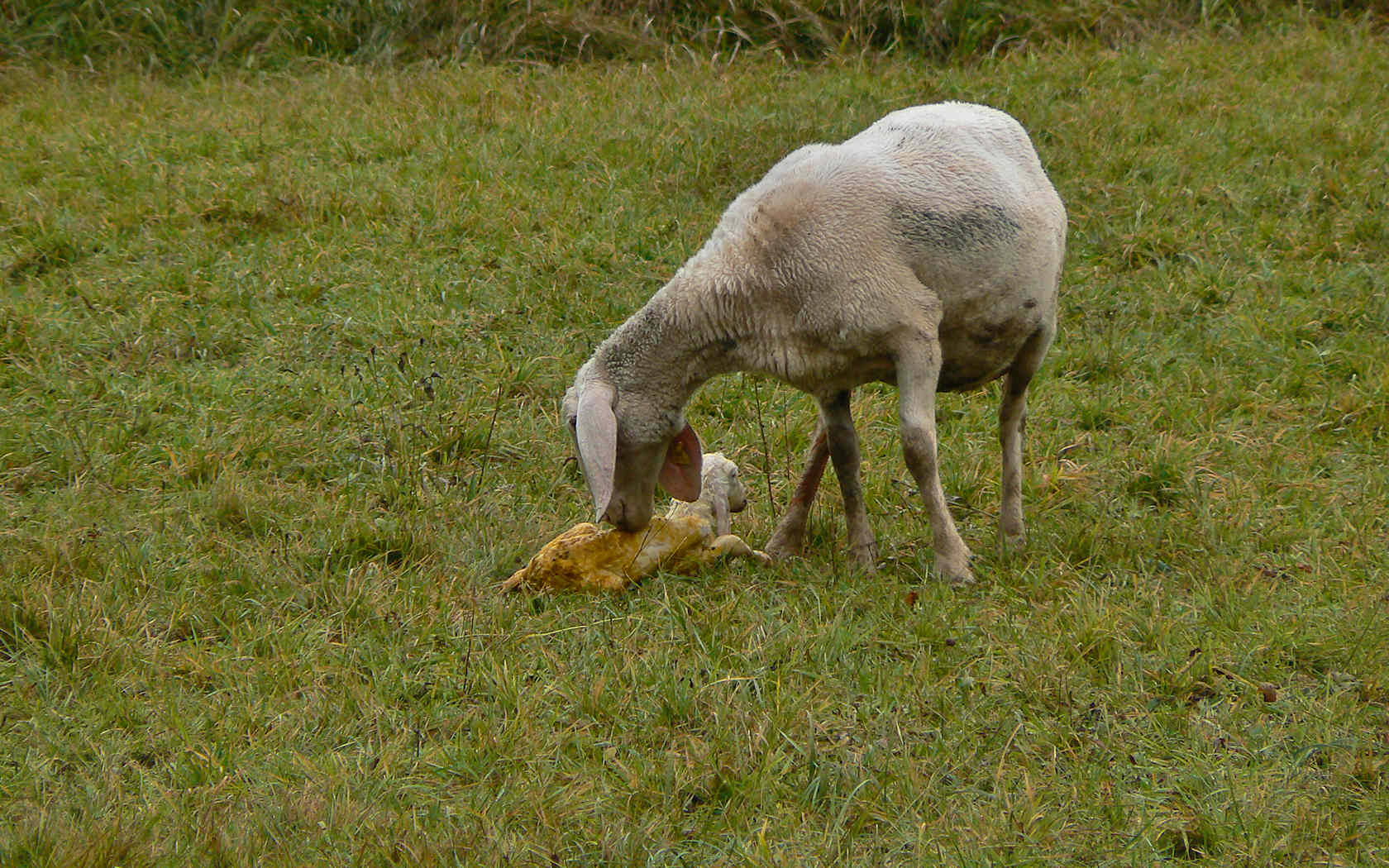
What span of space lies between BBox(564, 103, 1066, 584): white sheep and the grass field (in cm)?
46

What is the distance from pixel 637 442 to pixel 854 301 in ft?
2.77

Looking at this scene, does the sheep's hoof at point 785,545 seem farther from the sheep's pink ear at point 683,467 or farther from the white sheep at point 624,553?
the sheep's pink ear at point 683,467

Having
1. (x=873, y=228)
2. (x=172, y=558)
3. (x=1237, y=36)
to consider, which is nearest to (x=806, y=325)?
(x=873, y=228)

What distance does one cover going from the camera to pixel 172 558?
4930 mm

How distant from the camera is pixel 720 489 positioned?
17.4 feet

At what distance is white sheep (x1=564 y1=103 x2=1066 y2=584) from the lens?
4602mm

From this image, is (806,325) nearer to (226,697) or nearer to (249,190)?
(226,697)

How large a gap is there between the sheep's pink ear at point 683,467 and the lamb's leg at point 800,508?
39cm

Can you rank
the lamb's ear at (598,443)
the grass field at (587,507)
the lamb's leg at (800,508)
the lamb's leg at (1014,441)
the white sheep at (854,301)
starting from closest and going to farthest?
the grass field at (587,507) → the lamb's ear at (598,443) → the white sheep at (854,301) → the lamb's leg at (1014,441) → the lamb's leg at (800,508)

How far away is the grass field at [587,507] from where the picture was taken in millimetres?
3584

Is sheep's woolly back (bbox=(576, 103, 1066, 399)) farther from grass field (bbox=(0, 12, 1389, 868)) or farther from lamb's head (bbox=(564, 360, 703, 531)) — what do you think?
grass field (bbox=(0, 12, 1389, 868))

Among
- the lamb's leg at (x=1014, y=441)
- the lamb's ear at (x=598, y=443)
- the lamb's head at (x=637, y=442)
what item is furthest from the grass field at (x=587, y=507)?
the lamb's ear at (x=598, y=443)

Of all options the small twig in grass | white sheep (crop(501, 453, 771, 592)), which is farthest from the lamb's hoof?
the small twig in grass

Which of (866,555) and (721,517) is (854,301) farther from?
(721,517)
